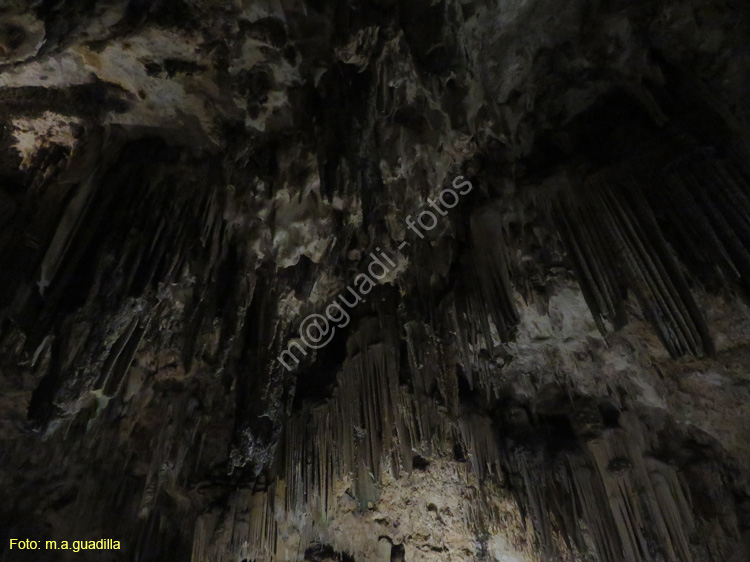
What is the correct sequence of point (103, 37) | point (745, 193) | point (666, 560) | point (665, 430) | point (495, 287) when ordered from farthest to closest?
point (665, 430) → point (666, 560) → point (495, 287) → point (103, 37) → point (745, 193)

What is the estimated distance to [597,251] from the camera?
3.02m

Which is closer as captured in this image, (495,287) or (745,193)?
(745,193)

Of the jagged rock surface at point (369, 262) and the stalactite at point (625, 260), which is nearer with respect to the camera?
the stalactite at point (625, 260)

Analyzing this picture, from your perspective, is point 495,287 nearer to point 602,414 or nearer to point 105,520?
point 602,414

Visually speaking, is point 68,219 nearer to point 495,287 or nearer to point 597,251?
point 495,287

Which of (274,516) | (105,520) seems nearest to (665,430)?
(274,516)

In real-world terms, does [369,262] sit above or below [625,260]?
above

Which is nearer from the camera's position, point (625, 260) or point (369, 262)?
point (625, 260)

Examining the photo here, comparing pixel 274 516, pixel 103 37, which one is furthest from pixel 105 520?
pixel 103 37

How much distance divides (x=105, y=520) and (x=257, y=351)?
3286 mm

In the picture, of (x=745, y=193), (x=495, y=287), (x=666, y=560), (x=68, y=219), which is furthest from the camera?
(x=666, y=560)

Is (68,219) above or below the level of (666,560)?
above

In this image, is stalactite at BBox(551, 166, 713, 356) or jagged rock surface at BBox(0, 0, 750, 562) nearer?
stalactite at BBox(551, 166, 713, 356)

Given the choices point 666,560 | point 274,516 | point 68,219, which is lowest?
point 666,560
